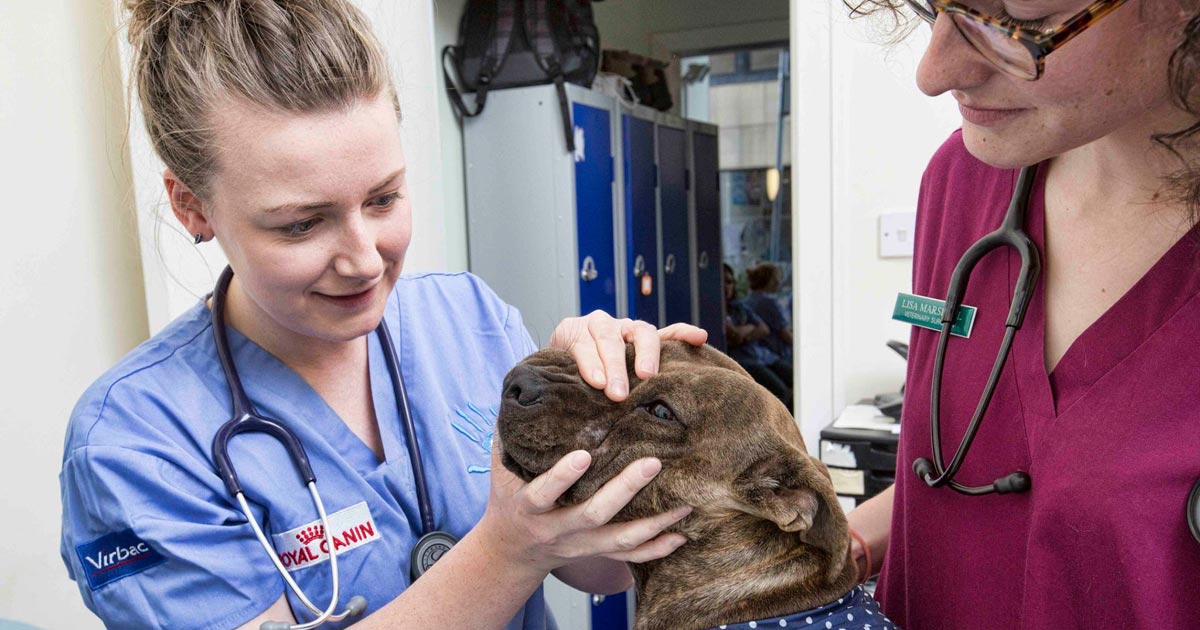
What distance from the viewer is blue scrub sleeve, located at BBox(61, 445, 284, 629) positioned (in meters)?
1.13

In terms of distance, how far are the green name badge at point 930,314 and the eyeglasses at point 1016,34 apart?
417mm

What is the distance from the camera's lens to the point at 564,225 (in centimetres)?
377

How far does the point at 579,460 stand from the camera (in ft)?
3.50

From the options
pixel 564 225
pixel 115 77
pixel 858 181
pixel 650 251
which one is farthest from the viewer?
pixel 650 251

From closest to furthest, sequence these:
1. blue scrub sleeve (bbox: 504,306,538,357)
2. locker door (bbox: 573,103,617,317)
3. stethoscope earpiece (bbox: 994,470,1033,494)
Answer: stethoscope earpiece (bbox: 994,470,1033,494) → blue scrub sleeve (bbox: 504,306,538,357) → locker door (bbox: 573,103,617,317)

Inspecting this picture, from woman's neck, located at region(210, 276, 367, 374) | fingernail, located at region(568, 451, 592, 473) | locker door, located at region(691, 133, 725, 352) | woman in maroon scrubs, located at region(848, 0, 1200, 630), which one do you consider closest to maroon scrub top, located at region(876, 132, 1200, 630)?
woman in maroon scrubs, located at region(848, 0, 1200, 630)

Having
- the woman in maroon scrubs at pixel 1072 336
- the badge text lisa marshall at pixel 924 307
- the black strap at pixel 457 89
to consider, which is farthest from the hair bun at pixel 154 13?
the black strap at pixel 457 89

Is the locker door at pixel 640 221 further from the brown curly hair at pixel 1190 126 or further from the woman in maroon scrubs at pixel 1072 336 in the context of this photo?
the brown curly hair at pixel 1190 126

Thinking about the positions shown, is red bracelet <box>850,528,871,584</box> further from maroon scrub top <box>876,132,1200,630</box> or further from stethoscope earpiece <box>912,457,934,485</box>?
stethoscope earpiece <box>912,457,934,485</box>

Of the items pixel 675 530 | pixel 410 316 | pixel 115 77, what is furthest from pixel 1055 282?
pixel 115 77

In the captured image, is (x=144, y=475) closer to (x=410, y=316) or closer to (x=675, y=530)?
(x=410, y=316)

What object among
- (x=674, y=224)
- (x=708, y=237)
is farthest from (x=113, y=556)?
(x=708, y=237)

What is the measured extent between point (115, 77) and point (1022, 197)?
2207 mm

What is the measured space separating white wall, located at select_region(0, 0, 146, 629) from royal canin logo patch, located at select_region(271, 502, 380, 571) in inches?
49.6
